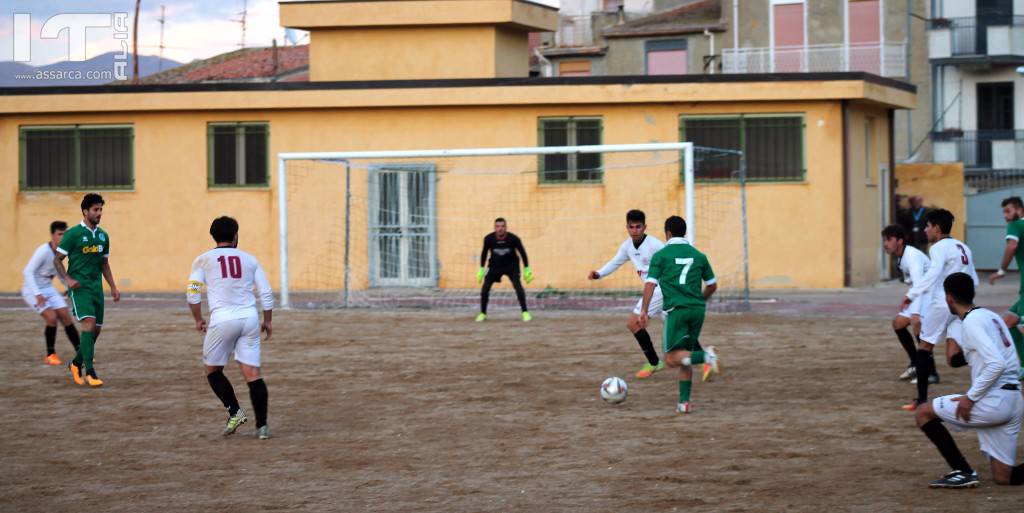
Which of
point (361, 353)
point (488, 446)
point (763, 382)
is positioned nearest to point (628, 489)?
point (488, 446)

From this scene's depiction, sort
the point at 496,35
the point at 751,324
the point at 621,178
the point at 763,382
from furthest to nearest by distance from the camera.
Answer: the point at 496,35
the point at 621,178
the point at 751,324
the point at 763,382

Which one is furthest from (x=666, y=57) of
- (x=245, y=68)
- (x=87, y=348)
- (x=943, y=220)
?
(x=943, y=220)

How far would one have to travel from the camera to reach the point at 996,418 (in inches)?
311

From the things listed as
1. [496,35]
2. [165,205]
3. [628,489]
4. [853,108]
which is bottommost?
[628,489]

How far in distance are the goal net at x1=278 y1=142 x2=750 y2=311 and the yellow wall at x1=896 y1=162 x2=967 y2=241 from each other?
Answer: 30.2 feet

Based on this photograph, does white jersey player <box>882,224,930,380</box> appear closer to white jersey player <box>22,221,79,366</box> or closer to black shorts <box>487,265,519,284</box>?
black shorts <box>487,265,519,284</box>

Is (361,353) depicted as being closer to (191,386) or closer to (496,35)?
(191,386)

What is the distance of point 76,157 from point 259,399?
62.2ft

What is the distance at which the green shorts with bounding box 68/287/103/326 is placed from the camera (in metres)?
13.1

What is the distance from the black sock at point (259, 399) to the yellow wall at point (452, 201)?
1503 cm

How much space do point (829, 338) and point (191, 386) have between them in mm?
8042

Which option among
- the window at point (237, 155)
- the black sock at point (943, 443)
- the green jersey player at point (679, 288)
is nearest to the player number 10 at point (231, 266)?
the green jersey player at point (679, 288)

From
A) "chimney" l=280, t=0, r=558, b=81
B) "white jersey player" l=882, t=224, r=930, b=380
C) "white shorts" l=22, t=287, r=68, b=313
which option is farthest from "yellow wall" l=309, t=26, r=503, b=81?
"white jersey player" l=882, t=224, r=930, b=380

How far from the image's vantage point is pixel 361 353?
15945 millimetres
